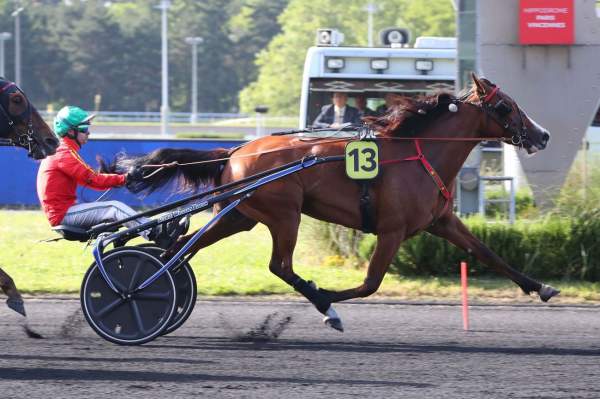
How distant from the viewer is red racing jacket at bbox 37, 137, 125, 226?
6.94 meters

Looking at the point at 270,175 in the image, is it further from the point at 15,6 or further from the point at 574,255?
the point at 15,6

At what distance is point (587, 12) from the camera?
10.7 metres

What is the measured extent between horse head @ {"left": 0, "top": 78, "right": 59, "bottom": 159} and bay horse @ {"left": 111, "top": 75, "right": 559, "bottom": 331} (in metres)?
0.64

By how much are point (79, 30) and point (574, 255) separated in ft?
185

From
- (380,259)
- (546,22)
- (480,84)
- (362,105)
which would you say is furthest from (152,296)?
(362,105)

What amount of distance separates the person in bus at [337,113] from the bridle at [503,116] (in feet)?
16.5

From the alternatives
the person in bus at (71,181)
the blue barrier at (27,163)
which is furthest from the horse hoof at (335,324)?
the blue barrier at (27,163)

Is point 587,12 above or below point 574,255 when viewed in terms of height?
above

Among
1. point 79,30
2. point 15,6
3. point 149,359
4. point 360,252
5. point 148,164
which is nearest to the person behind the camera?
point 149,359

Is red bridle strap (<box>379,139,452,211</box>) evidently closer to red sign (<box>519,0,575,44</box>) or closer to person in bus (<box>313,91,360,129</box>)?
red sign (<box>519,0,575,44</box>)

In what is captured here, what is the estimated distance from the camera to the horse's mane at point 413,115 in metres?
7.42

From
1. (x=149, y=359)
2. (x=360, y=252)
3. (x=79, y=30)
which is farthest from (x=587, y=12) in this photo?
(x=79, y=30)

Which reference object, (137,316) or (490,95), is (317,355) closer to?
(137,316)

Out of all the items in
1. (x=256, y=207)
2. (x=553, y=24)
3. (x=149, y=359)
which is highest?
(x=553, y=24)
